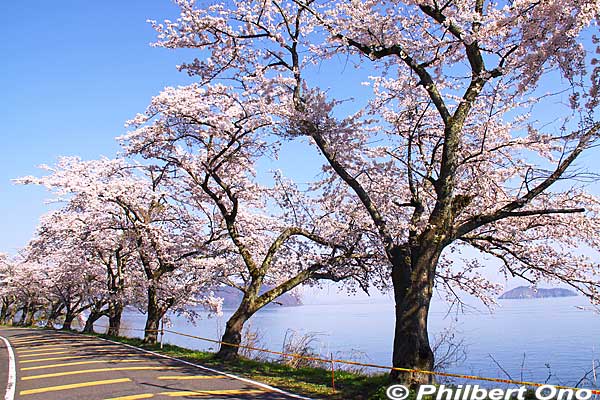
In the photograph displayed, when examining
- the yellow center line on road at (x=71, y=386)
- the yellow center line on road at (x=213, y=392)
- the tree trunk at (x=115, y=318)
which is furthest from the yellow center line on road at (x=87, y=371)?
the tree trunk at (x=115, y=318)

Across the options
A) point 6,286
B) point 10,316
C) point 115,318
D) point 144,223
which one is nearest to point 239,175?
point 144,223

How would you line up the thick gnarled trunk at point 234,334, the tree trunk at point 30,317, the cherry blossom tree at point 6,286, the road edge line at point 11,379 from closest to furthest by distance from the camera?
the road edge line at point 11,379
the thick gnarled trunk at point 234,334
the cherry blossom tree at point 6,286
the tree trunk at point 30,317

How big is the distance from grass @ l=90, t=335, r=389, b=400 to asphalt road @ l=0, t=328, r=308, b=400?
614 millimetres

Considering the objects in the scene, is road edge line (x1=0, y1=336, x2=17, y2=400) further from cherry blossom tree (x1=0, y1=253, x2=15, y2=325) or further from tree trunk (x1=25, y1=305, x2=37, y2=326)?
tree trunk (x1=25, y1=305, x2=37, y2=326)

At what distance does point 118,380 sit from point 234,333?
473 centimetres

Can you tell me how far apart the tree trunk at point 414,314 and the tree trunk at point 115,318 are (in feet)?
68.1

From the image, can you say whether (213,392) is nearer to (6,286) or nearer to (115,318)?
(115,318)

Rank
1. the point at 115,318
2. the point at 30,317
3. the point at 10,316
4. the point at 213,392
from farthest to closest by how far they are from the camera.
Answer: the point at 10,316 < the point at 30,317 < the point at 115,318 < the point at 213,392

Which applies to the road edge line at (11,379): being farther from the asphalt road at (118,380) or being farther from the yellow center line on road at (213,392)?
the yellow center line on road at (213,392)

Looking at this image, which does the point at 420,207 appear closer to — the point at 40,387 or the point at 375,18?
the point at 375,18

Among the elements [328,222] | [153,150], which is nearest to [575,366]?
[328,222]

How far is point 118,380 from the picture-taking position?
9.86 metres

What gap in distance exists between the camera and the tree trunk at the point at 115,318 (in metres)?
25.2

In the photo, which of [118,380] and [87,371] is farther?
[87,371]
